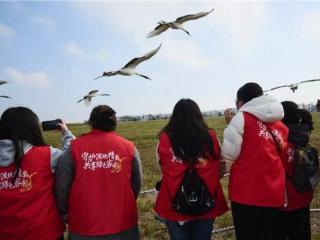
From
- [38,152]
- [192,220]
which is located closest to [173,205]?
[192,220]

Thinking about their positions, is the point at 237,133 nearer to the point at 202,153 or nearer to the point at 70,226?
the point at 202,153

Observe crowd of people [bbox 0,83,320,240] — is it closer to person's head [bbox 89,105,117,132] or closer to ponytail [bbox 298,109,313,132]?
person's head [bbox 89,105,117,132]

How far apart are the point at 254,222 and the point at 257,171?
0.38 metres

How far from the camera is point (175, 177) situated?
11.0 ft

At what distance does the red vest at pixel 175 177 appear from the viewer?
3.35 metres

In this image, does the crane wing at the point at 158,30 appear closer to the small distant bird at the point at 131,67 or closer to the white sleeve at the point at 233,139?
the small distant bird at the point at 131,67

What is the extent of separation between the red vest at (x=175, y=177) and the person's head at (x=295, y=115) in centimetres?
76

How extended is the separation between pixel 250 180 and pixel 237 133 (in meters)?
0.36

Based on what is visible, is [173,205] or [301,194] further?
[301,194]

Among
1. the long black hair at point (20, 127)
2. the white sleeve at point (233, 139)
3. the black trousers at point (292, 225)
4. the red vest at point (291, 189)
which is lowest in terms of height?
the black trousers at point (292, 225)

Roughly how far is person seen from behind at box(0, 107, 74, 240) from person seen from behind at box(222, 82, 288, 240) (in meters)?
1.31

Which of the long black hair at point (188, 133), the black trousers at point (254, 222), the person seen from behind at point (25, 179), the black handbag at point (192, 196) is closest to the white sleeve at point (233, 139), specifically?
the long black hair at point (188, 133)

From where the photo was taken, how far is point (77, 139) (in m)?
3.27

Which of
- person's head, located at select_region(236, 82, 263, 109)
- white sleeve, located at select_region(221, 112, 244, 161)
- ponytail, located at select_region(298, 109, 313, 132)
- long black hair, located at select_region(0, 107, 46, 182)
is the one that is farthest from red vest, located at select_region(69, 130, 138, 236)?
ponytail, located at select_region(298, 109, 313, 132)
